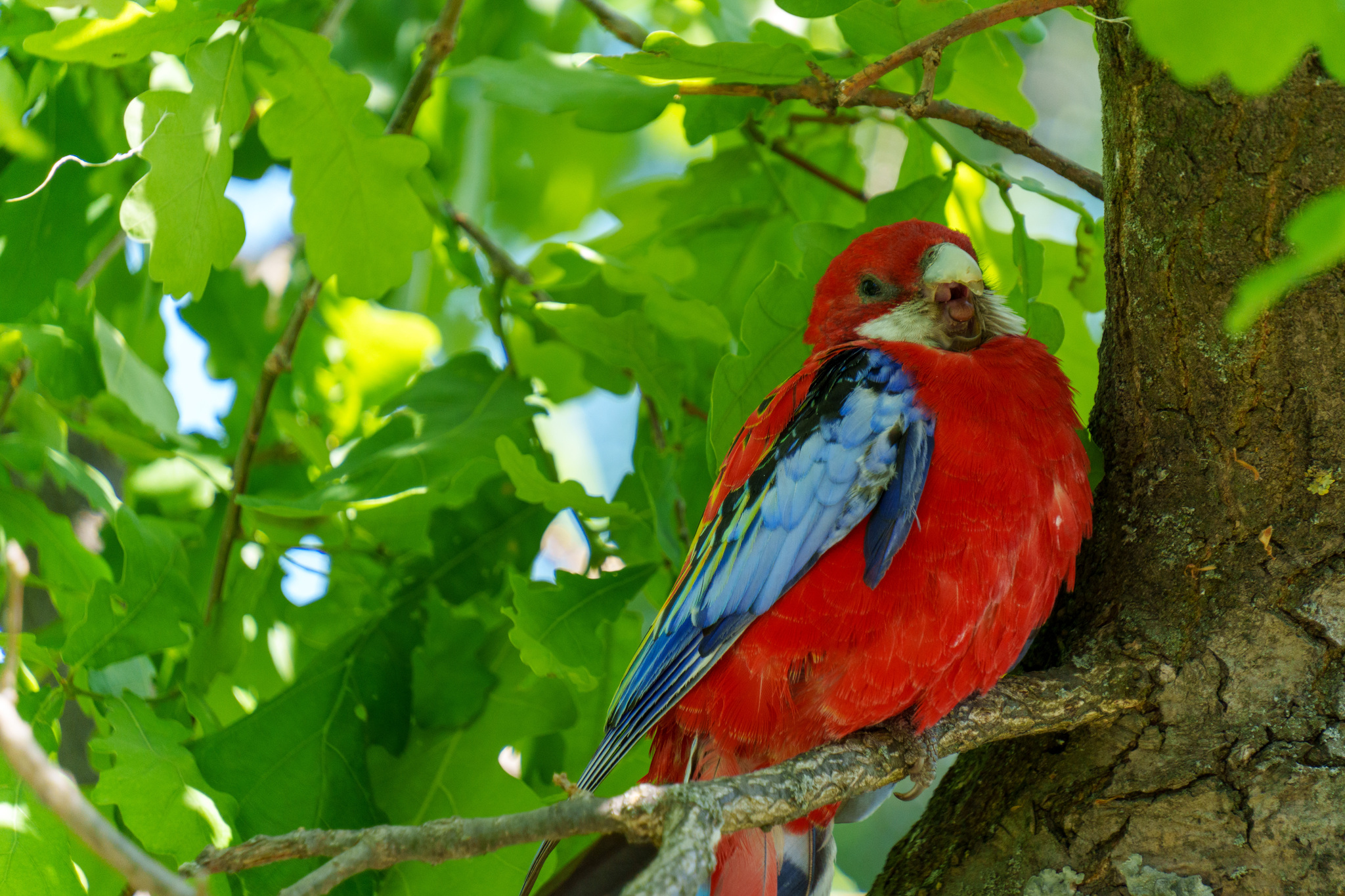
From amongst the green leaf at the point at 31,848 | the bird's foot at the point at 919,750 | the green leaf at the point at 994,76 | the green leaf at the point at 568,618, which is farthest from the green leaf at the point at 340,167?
the bird's foot at the point at 919,750

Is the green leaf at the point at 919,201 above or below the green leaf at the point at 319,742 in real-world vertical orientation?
above

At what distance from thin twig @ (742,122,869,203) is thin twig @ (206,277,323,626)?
1.08 meters

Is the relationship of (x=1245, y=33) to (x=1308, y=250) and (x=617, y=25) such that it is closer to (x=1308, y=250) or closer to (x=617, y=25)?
(x=1308, y=250)

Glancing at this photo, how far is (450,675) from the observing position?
2.28 meters

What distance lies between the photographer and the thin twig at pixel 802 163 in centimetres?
247

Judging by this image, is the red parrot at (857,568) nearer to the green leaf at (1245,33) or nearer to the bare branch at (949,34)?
the bare branch at (949,34)

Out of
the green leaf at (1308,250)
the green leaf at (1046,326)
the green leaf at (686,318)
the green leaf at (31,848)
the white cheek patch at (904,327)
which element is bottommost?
the green leaf at (31,848)

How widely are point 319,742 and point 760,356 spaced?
1.21 metres

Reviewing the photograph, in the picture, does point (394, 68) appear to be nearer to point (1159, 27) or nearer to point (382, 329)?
point (382, 329)

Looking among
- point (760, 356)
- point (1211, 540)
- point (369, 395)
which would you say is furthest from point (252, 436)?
point (1211, 540)

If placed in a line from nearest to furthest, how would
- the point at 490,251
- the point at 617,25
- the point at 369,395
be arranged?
the point at 617,25, the point at 490,251, the point at 369,395

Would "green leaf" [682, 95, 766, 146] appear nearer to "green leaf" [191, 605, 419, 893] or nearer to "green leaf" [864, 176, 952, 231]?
"green leaf" [864, 176, 952, 231]

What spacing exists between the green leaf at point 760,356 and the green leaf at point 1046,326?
45cm

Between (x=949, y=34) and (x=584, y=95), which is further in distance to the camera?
(x=584, y=95)
